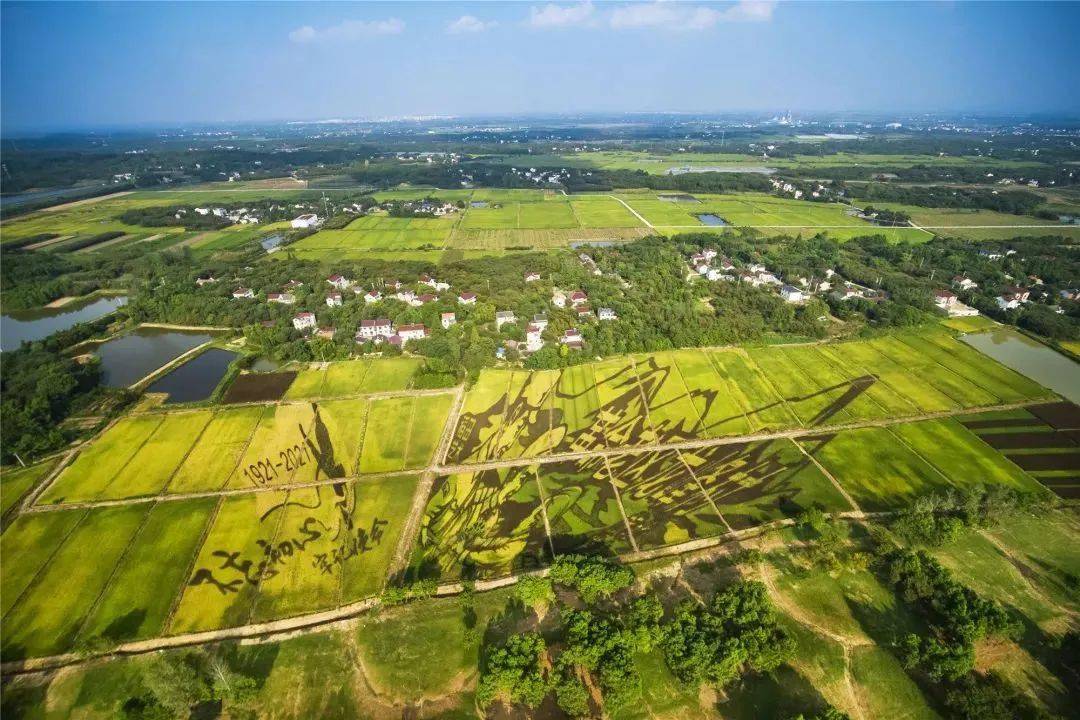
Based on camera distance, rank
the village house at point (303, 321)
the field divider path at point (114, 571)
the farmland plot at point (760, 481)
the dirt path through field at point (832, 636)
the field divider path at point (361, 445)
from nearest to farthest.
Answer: the dirt path through field at point (832, 636)
the field divider path at point (114, 571)
the farmland plot at point (760, 481)
the field divider path at point (361, 445)
the village house at point (303, 321)

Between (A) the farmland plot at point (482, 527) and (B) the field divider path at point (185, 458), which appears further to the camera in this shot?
(B) the field divider path at point (185, 458)

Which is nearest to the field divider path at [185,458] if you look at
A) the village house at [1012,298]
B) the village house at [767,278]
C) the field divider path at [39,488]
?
the field divider path at [39,488]

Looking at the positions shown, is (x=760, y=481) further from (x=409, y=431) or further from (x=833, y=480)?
(x=409, y=431)

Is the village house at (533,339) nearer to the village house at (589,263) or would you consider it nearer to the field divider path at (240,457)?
the village house at (589,263)

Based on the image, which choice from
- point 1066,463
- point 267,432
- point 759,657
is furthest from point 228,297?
point 1066,463

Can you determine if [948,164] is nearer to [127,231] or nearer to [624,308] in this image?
[624,308]

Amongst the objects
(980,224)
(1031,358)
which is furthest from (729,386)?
(980,224)

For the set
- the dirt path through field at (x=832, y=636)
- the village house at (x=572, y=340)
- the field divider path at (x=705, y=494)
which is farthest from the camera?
the village house at (x=572, y=340)
